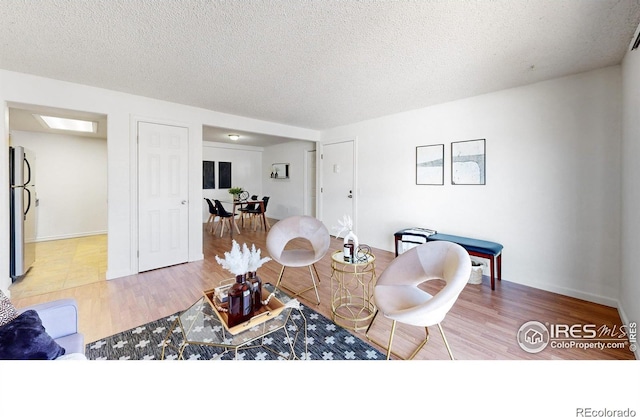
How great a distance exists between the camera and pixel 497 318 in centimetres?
210

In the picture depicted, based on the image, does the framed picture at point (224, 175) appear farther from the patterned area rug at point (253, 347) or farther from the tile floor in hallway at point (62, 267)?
the patterned area rug at point (253, 347)

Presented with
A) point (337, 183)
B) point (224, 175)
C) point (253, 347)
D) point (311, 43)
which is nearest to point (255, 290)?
point (253, 347)

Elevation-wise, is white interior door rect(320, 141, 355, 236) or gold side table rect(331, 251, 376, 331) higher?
white interior door rect(320, 141, 355, 236)

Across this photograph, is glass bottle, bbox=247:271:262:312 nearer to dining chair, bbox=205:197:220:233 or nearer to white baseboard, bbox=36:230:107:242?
dining chair, bbox=205:197:220:233

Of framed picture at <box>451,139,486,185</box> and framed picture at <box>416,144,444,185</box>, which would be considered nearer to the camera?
framed picture at <box>451,139,486,185</box>

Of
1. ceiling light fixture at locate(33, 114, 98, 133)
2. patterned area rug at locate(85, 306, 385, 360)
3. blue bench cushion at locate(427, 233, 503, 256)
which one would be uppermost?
ceiling light fixture at locate(33, 114, 98, 133)

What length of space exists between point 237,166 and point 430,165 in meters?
5.71

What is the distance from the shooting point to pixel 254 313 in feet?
4.86

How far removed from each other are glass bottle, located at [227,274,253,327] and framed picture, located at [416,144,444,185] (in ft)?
10.1

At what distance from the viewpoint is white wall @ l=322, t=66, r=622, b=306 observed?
7.67ft

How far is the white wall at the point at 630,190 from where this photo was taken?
5.64ft

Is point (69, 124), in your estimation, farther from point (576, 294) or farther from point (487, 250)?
point (576, 294)

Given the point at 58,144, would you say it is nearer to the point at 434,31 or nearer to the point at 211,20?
the point at 211,20

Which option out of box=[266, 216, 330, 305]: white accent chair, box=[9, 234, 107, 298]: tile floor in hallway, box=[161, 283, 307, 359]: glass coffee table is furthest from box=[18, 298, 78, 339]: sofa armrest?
box=[9, 234, 107, 298]: tile floor in hallway
